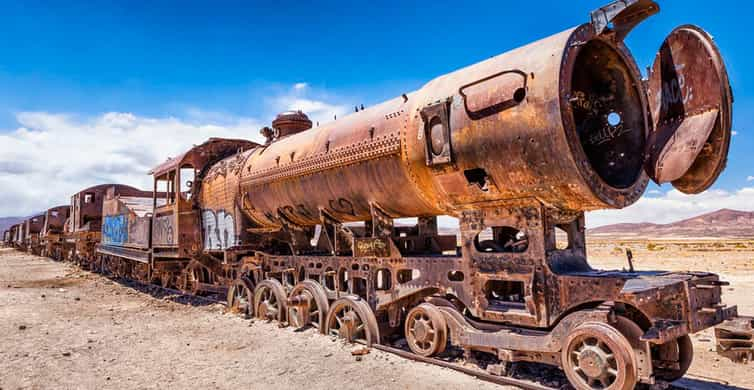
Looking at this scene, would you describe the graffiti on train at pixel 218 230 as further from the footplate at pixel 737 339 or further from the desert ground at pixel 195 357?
the footplate at pixel 737 339

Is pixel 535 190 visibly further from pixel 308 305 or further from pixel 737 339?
pixel 308 305

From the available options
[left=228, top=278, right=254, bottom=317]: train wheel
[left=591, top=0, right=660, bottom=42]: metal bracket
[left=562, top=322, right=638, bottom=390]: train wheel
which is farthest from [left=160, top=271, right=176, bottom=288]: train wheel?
[left=591, top=0, right=660, bottom=42]: metal bracket

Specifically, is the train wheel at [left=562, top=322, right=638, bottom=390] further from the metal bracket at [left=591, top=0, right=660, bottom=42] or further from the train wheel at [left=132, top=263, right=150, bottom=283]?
the train wheel at [left=132, top=263, right=150, bottom=283]

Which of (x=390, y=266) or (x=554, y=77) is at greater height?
(x=554, y=77)

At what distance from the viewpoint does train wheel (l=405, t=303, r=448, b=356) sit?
18.6 feet

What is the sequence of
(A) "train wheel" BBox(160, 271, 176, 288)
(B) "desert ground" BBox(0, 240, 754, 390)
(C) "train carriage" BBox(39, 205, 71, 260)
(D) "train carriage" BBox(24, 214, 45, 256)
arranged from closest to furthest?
(B) "desert ground" BBox(0, 240, 754, 390), (A) "train wheel" BBox(160, 271, 176, 288), (C) "train carriage" BBox(39, 205, 71, 260), (D) "train carriage" BBox(24, 214, 45, 256)

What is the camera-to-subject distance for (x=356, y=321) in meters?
6.95

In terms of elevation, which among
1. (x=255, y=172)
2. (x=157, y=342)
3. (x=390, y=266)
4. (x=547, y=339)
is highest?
(x=255, y=172)

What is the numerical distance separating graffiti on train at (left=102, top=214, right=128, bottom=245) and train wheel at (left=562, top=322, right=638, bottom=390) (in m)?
14.2

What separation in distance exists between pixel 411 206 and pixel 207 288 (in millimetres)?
7563

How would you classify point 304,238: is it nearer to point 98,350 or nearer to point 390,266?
point 390,266

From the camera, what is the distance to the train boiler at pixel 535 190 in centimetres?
429

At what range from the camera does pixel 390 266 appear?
654 cm

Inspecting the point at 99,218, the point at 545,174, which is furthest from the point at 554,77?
the point at 99,218
